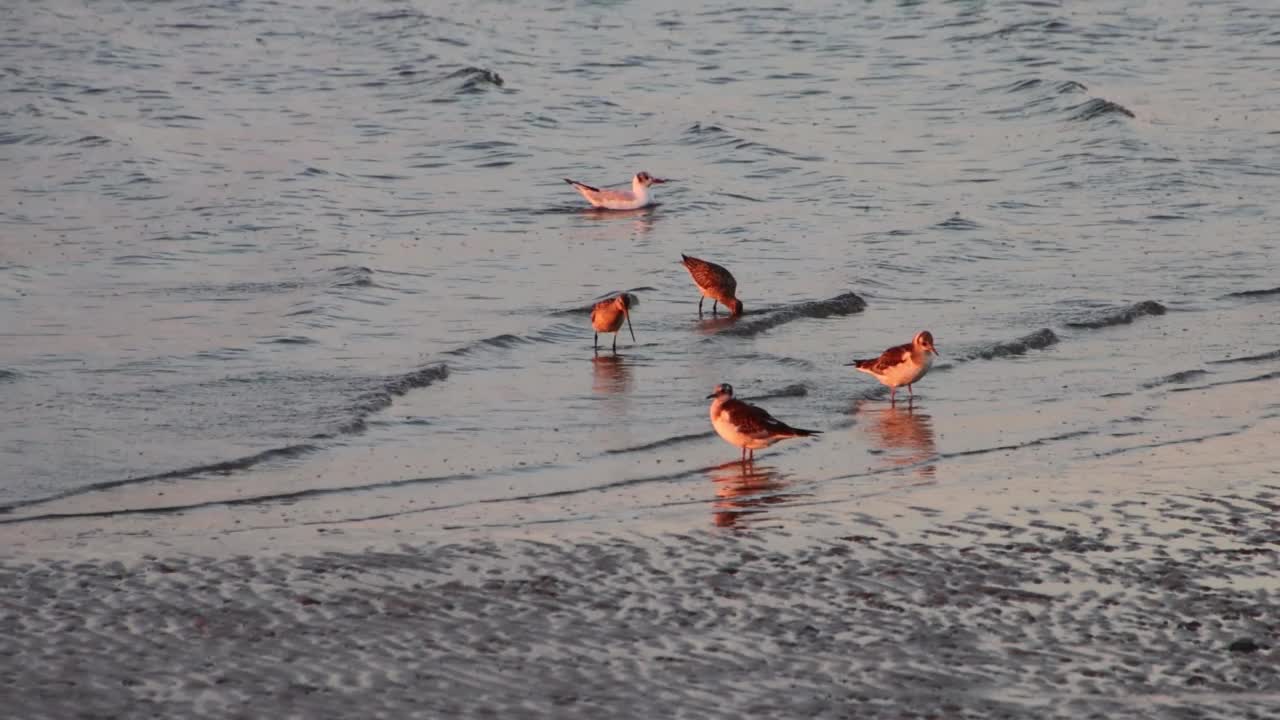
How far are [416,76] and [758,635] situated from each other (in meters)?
25.4

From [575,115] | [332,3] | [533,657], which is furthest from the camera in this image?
[332,3]

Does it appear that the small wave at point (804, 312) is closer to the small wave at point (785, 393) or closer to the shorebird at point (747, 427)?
the small wave at point (785, 393)

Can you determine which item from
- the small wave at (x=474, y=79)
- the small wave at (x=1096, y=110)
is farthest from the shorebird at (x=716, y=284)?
the small wave at (x=474, y=79)

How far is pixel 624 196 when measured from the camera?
72.7 ft

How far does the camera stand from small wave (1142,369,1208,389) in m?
13.1

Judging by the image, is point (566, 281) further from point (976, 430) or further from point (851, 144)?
point (851, 144)

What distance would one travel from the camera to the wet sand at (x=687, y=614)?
688cm

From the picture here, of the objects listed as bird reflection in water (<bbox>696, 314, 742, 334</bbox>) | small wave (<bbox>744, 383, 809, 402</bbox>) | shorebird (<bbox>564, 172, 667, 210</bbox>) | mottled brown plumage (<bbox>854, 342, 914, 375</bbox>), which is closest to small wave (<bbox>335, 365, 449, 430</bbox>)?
small wave (<bbox>744, 383, 809, 402</bbox>)

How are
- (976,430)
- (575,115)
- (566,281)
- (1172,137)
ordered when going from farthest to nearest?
(575,115) → (1172,137) → (566,281) → (976,430)

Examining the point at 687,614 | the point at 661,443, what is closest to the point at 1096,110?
the point at 661,443

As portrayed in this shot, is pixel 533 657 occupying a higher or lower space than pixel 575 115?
lower

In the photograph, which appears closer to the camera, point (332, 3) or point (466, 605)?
point (466, 605)

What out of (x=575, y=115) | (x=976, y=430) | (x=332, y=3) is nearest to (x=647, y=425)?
(x=976, y=430)

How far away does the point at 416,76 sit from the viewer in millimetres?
31922
